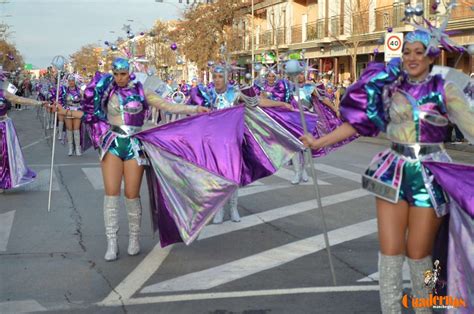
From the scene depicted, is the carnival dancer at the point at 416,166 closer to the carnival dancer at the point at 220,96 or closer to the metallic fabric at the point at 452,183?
the metallic fabric at the point at 452,183

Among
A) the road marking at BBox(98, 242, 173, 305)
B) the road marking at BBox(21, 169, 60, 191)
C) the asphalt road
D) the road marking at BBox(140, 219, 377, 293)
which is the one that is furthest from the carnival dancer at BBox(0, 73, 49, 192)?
the road marking at BBox(140, 219, 377, 293)

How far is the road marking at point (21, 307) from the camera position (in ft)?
16.3

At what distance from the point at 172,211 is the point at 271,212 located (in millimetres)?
2889

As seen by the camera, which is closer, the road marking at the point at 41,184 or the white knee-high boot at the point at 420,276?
the white knee-high boot at the point at 420,276

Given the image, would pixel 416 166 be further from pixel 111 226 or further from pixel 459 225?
pixel 111 226

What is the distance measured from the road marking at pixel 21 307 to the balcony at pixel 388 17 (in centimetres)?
2771

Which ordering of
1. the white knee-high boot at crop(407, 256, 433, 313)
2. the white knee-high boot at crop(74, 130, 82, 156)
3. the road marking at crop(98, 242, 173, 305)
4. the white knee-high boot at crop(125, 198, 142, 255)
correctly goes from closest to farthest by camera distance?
the white knee-high boot at crop(407, 256, 433, 313)
the road marking at crop(98, 242, 173, 305)
the white knee-high boot at crop(125, 198, 142, 255)
the white knee-high boot at crop(74, 130, 82, 156)

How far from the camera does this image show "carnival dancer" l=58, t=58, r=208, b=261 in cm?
636

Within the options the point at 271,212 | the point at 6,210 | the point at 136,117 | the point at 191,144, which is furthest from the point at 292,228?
the point at 6,210

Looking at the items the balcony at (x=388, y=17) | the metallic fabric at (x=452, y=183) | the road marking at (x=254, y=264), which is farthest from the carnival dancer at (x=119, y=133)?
the balcony at (x=388, y=17)

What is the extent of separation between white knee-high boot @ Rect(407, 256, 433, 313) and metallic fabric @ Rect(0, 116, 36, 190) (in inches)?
304

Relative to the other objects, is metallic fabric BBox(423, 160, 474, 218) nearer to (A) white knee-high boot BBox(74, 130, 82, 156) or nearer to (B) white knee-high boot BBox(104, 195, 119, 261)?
(B) white knee-high boot BBox(104, 195, 119, 261)

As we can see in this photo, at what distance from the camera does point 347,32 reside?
117ft

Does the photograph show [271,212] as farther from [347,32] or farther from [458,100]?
[347,32]
